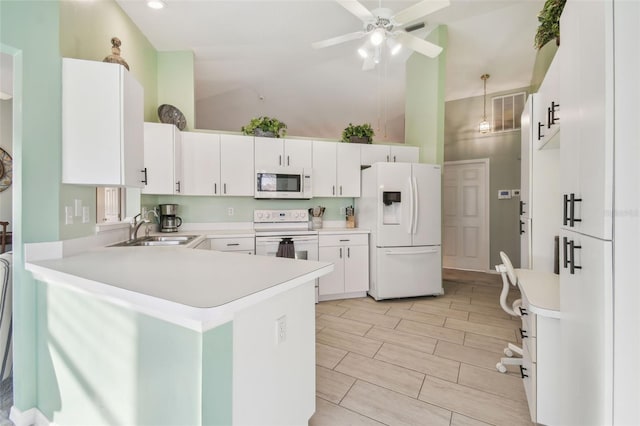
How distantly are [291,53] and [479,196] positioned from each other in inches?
165

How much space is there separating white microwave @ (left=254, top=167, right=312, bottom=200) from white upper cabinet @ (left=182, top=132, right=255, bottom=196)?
0.45 feet

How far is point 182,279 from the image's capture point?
111 centimetres

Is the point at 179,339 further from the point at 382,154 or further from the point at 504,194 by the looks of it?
the point at 504,194

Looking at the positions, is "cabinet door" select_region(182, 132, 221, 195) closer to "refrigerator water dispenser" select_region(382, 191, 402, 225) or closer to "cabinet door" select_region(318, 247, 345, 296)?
"cabinet door" select_region(318, 247, 345, 296)

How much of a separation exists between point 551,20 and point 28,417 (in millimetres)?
4101

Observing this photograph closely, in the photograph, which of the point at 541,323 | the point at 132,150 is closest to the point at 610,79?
the point at 541,323

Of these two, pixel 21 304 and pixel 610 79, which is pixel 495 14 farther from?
pixel 21 304

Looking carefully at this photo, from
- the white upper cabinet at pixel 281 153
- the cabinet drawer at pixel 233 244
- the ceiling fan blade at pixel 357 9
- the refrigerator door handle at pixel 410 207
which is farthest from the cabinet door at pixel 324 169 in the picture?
the ceiling fan blade at pixel 357 9

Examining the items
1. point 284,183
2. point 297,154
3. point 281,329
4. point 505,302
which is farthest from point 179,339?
point 297,154


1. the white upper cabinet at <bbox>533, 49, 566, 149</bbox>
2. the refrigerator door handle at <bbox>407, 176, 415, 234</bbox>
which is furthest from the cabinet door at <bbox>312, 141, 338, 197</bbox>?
the white upper cabinet at <bbox>533, 49, 566, 149</bbox>

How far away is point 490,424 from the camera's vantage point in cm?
156

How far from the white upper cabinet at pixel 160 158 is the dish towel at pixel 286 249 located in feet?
4.48

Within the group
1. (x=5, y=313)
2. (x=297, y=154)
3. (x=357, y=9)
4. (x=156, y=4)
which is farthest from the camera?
(x=297, y=154)

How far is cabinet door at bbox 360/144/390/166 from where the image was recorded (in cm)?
405
